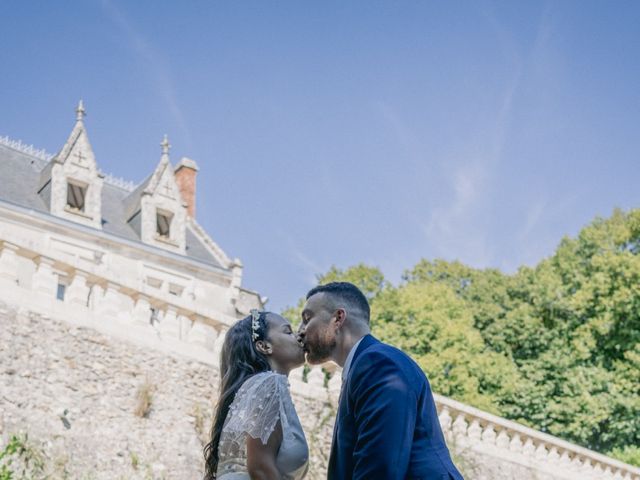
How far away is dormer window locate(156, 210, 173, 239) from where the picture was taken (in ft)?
76.9

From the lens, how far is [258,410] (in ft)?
11.0

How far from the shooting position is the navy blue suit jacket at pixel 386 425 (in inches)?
104

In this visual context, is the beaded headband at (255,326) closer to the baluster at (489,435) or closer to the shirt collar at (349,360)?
the shirt collar at (349,360)

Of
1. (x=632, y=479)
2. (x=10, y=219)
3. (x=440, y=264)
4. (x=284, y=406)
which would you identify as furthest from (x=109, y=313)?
(x=440, y=264)

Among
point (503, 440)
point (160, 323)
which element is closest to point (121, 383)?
point (160, 323)

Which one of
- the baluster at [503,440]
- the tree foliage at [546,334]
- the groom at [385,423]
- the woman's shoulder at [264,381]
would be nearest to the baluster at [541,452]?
the baluster at [503,440]

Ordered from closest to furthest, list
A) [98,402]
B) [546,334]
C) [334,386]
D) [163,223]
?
1. [98,402]
2. [334,386]
3. [163,223]
4. [546,334]

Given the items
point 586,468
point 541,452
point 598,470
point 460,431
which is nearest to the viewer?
point 460,431

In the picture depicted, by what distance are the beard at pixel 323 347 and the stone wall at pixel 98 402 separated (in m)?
5.05

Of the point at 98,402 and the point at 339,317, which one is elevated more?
the point at 98,402

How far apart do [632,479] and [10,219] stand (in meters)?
14.2

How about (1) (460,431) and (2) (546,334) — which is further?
(2) (546,334)

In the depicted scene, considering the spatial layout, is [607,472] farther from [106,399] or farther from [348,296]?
[348,296]

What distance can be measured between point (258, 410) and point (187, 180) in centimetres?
2321
